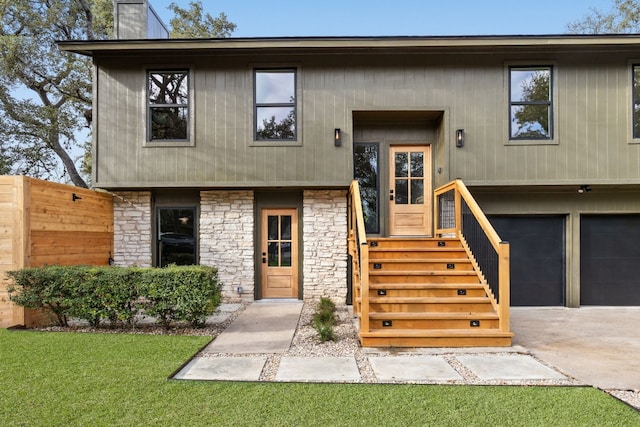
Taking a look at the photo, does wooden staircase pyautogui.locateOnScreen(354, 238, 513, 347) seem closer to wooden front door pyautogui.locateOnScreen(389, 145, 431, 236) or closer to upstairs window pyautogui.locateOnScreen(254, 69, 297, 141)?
wooden front door pyautogui.locateOnScreen(389, 145, 431, 236)

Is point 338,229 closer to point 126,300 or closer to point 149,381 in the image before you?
point 126,300

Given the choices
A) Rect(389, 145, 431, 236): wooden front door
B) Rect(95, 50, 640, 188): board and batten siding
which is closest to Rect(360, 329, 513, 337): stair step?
Rect(389, 145, 431, 236): wooden front door

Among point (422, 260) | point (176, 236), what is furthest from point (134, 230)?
point (422, 260)

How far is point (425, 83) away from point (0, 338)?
7.59m

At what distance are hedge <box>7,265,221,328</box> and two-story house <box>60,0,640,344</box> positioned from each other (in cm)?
218

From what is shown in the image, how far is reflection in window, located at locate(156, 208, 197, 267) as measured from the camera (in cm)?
770

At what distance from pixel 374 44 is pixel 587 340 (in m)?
5.61

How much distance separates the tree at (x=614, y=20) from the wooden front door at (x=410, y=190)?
12.6 metres

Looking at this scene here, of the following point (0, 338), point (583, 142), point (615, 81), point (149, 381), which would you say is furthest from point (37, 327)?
point (615, 81)

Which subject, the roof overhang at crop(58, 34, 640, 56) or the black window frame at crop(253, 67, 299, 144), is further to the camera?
the black window frame at crop(253, 67, 299, 144)

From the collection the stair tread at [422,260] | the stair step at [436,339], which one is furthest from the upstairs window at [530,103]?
the stair step at [436,339]

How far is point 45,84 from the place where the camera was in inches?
557

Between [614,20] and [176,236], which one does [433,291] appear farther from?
[614,20]

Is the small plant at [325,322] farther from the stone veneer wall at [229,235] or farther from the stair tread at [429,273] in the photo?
the stone veneer wall at [229,235]
